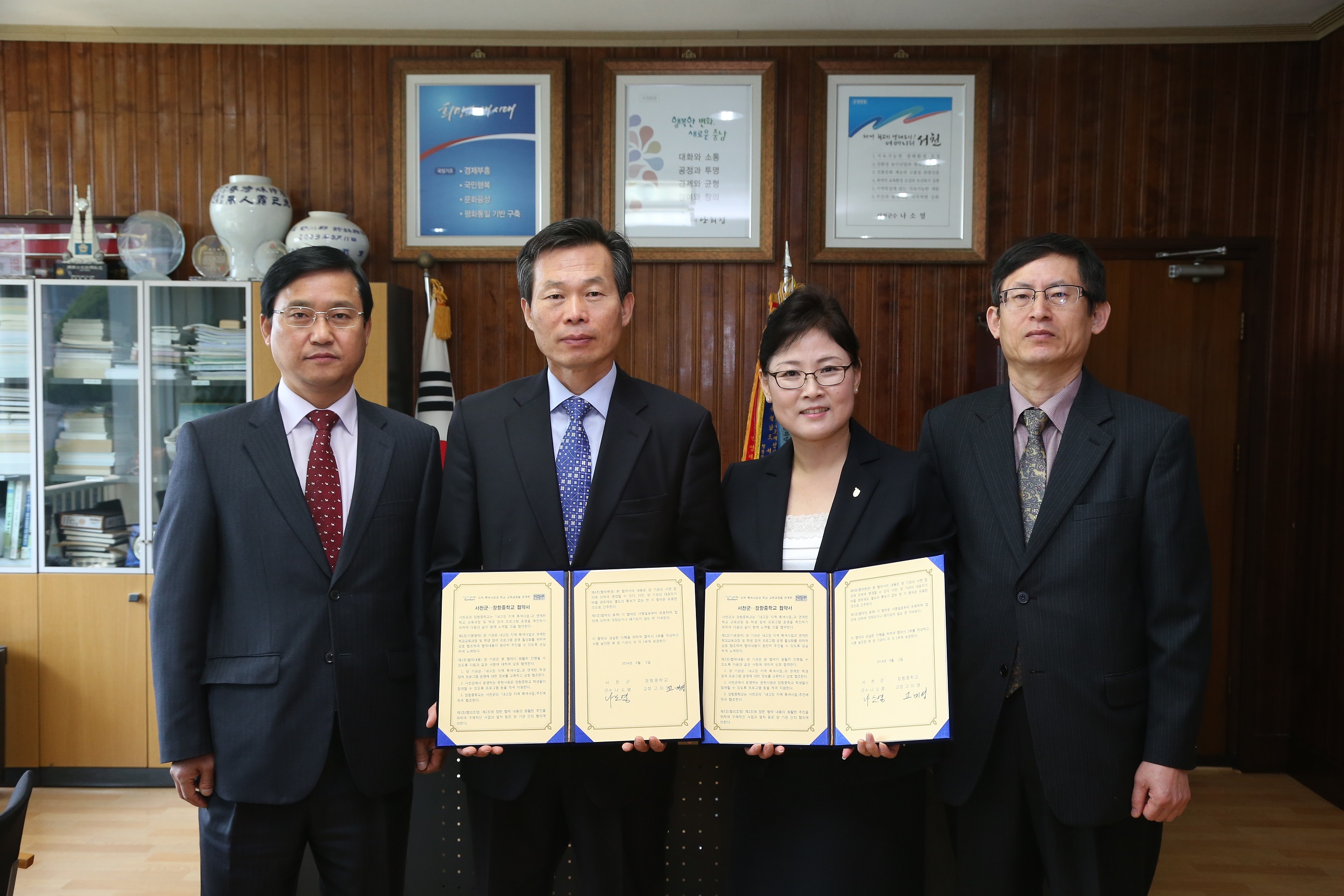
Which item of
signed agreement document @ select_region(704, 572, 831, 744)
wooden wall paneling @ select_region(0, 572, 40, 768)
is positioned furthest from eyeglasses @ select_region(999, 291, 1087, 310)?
wooden wall paneling @ select_region(0, 572, 40, 768)

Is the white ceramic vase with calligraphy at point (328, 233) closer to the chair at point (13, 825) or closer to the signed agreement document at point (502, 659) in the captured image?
the signed agreement document at point (502, 659)

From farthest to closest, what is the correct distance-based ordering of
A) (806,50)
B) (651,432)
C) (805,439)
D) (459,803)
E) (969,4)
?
1. (806,50)
2. (969,4)
3. (459,803)
4. (805,439)
5. (651,432)

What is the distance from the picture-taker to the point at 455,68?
12.4ft

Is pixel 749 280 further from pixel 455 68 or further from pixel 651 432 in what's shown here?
pixel 651 432

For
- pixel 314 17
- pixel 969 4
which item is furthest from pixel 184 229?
pixel 969 4

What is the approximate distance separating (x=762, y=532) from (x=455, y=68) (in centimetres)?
299

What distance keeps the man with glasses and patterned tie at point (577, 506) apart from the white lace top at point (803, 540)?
14cm

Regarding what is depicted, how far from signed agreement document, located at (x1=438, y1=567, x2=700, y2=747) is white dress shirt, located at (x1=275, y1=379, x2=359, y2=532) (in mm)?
349

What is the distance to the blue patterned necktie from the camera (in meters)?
1.57

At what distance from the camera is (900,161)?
377 centimetres

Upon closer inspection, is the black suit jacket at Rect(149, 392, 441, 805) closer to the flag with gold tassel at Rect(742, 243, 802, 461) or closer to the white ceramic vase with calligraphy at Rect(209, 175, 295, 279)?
the flag with gold tassel at Rect(742, 243, 802, 461)

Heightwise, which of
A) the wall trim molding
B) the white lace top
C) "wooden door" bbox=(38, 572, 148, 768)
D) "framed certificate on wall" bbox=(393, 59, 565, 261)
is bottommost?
"wooden door" bbox=(38, 572, 148, 768)

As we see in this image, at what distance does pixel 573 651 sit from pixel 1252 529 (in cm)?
354

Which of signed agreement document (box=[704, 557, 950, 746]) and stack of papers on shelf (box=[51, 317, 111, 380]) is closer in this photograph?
signed agreement document (box=[704, 557, 950, 746])
